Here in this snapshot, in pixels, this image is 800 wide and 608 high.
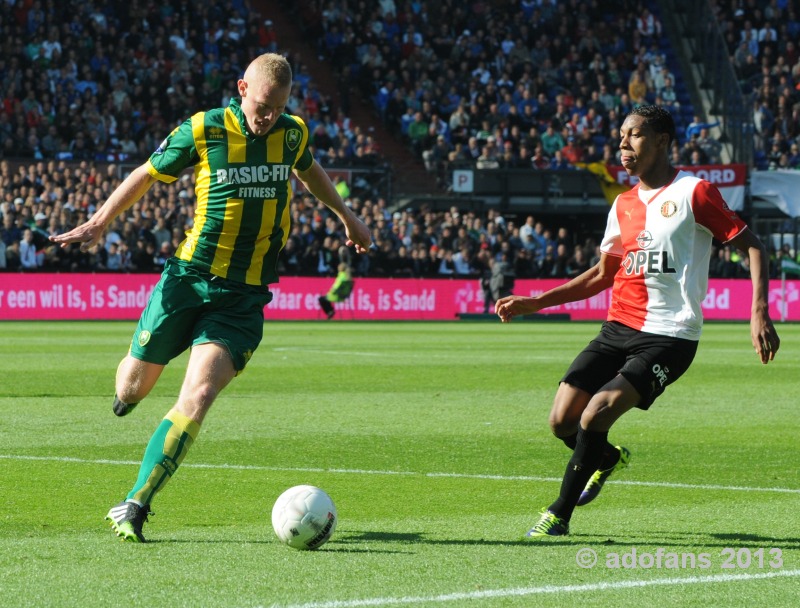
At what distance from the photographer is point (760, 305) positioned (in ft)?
21.1

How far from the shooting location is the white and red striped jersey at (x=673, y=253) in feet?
22.1

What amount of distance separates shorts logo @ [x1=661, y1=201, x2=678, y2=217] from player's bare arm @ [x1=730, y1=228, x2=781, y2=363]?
0.32 metres

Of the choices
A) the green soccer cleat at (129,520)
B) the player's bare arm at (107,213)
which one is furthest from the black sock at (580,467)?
the player's bare arm at (107,213)

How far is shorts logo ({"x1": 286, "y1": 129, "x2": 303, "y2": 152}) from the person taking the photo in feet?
22.7

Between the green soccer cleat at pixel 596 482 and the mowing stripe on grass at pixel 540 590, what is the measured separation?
1713mm

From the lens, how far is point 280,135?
687 centimetres

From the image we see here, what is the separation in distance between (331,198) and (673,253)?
178cm

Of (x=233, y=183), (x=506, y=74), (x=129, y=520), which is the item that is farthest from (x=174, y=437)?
(x=506, y=74)

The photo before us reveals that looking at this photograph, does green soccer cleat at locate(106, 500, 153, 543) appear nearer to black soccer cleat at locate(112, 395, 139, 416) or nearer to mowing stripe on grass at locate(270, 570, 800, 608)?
black soccer cleat at locate(112, 395, 139, 416)

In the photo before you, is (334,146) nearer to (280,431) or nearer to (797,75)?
(797,75)

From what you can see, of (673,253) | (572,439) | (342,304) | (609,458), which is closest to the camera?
(673,253)

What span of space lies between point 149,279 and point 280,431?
21.1 metres

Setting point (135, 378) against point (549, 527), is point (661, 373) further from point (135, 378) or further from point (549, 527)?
point (135, 378)

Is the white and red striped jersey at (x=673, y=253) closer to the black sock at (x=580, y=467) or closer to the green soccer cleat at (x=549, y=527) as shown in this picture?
the black sock at (x=580, y=467)
